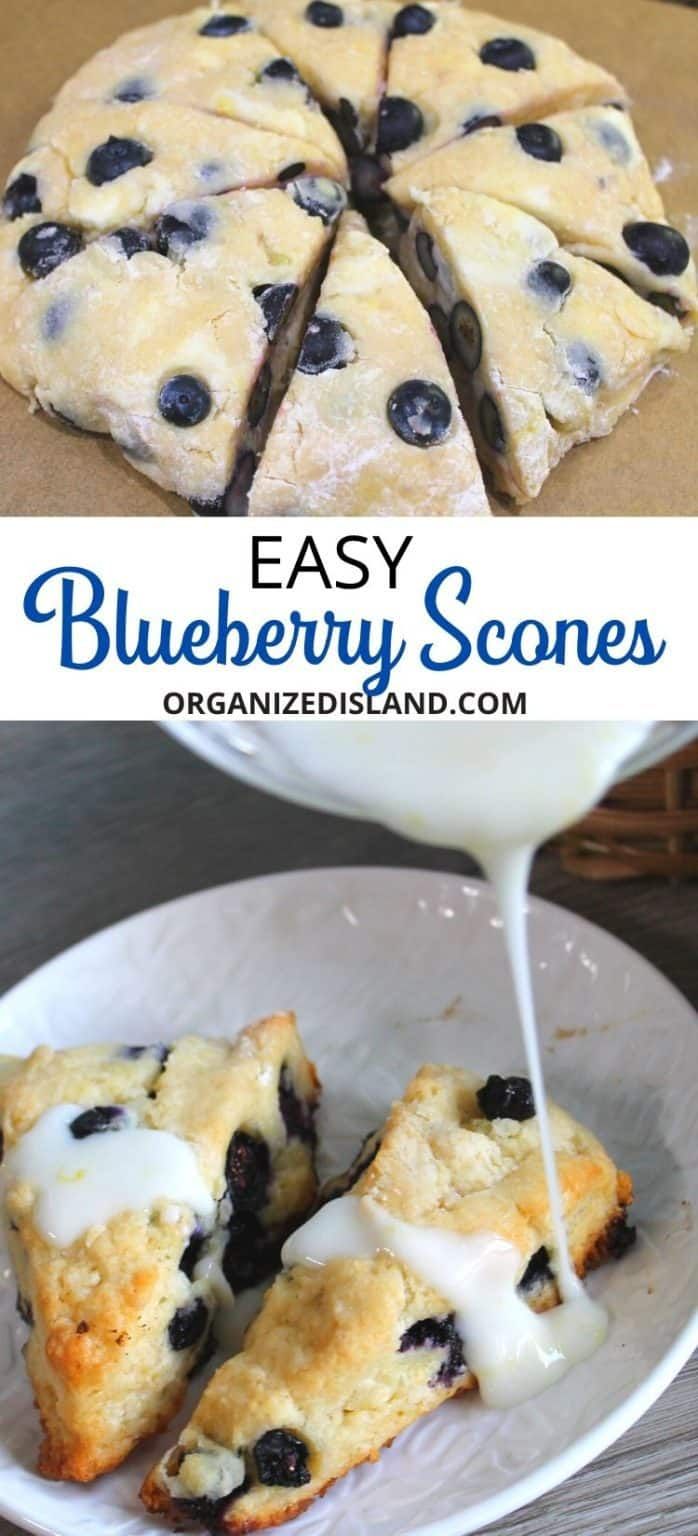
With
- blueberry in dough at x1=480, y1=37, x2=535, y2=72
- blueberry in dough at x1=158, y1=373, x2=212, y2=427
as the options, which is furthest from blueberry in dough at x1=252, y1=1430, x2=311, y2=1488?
blueberry in dough at x1=480, y1=37, x2=535, y2=72

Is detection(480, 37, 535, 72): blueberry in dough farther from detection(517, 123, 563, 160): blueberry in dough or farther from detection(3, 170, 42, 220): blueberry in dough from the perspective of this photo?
detection(3, 170, 42, 220): blueberry in dough

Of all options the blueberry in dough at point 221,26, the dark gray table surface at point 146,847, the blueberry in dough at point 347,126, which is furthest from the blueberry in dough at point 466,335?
the dark gray table surface at point 146,847

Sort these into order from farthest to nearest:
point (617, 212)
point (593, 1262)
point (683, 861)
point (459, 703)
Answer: point (683, 861)
point (617, 212)
point (593, 1262)
point (459, 703)

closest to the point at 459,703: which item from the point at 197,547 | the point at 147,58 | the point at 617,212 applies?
the point at 197,547

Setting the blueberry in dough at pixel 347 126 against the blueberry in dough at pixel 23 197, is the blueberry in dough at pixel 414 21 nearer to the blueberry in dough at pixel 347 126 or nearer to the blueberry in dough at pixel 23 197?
the blueberry in dough at pixel 347 126

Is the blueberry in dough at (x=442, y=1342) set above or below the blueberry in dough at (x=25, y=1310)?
above

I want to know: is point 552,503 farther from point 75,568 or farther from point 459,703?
point 75,568
